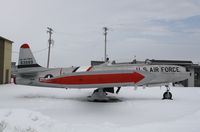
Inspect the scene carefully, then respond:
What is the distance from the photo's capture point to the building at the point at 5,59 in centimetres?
3509

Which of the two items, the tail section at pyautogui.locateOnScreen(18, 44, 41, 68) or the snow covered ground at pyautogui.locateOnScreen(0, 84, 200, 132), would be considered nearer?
the snow covered ground at pyautogui.locateOnScreen(0, 84, 200, 132)

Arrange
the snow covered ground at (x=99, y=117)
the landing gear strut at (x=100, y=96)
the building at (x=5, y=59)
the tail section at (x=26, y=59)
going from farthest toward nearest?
1. the building at (x=5, y=59)
2. the tail section at (x=26, y=59)
3. the landing gear strut at (x=100, y=96)
4. the snow covered ground at (x=99, y=117)

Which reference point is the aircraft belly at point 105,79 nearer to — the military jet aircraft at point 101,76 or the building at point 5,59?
the military jet aircraft at point 101,76

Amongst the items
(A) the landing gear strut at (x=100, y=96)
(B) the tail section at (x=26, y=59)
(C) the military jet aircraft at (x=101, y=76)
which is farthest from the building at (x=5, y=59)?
(A) the landing gear strut at (x=100, y=96)

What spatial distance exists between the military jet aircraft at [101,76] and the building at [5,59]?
1405 centimetres

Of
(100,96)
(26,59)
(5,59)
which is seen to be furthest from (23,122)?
(5,59)

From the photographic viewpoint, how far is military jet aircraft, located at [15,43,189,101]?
1888 centimetres

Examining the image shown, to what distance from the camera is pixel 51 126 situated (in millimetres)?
8258

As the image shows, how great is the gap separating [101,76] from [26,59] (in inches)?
252

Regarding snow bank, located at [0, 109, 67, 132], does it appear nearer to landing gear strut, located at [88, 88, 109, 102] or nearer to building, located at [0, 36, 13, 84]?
landing gear strut, located at [88, 88, 109, 102]

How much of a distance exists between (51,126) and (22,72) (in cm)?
1399

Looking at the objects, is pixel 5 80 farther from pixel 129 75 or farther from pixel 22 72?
pixel 129 75

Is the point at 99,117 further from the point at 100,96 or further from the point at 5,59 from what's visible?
the point at 5,59

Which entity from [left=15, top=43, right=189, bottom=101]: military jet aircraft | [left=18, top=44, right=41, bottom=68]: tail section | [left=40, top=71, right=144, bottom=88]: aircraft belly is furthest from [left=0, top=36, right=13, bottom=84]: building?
[left=40, top=71, right=144, bottom=88]: aircraft belly
